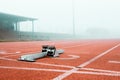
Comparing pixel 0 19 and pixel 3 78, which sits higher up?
pixel 0 19

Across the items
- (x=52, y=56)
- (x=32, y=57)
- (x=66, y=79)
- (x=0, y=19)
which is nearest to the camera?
(x=66, y=79)

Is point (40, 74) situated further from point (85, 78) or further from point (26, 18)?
point (26, 18)

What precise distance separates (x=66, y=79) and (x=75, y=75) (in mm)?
382

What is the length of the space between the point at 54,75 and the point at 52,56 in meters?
3.32

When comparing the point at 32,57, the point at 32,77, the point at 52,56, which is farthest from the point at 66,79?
the point at 52,56

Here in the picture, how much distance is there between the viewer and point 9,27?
164ft

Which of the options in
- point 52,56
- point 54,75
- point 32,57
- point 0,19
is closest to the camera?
point 54,75

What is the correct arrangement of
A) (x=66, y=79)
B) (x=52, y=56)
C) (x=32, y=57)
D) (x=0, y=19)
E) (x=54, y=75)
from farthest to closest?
(x=0, y=19)
(x=52, y=56)
(x=32, y=57)
(x=54, y=75)
(x=66, y=79)

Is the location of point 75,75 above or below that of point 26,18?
below

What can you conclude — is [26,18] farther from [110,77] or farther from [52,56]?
[110,77]

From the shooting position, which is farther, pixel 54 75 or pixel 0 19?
pixel 0 19

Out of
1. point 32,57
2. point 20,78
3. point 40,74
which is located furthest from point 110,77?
point 32,57

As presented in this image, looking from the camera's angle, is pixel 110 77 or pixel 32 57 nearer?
pixel 110 77

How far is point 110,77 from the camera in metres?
3.70
